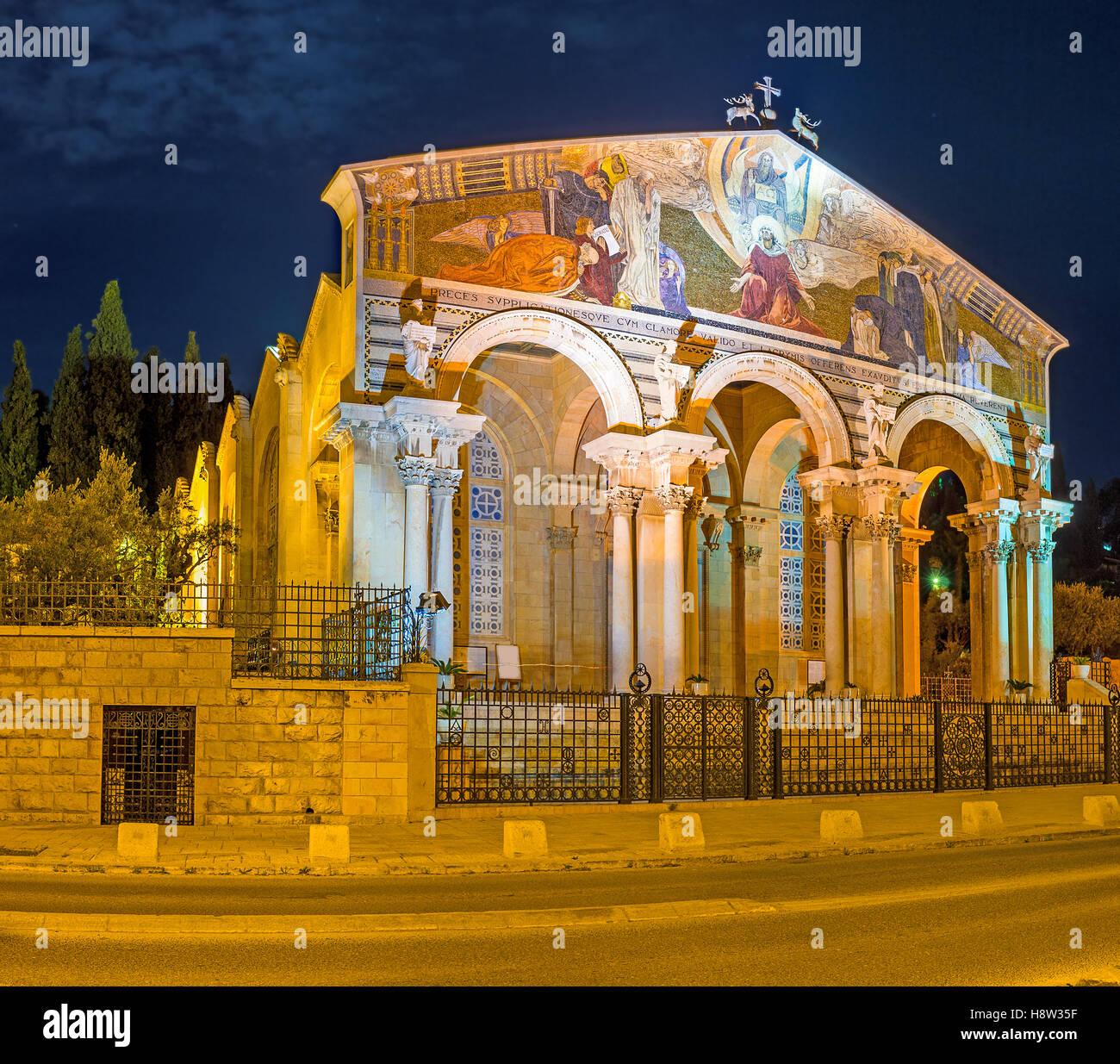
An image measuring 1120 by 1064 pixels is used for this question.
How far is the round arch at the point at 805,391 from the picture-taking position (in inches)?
1016

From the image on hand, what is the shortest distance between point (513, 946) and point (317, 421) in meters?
18.6

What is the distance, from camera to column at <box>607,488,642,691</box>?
23531mm

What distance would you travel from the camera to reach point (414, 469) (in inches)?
849

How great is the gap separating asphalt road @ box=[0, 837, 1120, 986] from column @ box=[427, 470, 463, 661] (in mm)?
9542

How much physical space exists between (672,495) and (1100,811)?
1003 centimetres

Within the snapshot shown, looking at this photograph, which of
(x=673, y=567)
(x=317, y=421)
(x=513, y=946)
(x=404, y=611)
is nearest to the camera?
(x=513, y=946)

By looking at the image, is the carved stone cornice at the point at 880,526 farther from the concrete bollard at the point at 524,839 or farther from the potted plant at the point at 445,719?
the concrete bollard at the point at 524,839

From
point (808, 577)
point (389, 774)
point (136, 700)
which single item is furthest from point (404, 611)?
point (808, 577)

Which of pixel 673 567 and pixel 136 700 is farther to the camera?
pixel 673 567

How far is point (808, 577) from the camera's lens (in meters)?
31.5

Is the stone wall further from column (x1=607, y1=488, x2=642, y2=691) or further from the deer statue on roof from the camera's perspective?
the deer statue on roof

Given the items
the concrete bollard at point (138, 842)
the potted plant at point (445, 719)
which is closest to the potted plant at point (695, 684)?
the potted plant at point (445, 719)

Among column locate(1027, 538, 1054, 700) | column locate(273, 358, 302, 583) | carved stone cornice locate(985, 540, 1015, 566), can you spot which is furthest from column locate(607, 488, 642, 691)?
column locate(1027, 538, 1054, 700)
